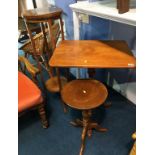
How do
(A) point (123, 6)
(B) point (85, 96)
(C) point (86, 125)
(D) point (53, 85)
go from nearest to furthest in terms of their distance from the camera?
(A) point (123, 6) → (B) point (85, 96) → (C) point (86, 125) → (D) point (53, 85)

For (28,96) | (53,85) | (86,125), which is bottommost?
(86,125)

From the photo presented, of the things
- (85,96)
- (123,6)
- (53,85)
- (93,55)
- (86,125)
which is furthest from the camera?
(53,85)

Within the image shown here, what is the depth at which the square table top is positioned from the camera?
106 centimetres

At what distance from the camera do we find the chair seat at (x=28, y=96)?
1.28 meters

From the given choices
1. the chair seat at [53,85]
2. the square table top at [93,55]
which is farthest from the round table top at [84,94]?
the chair seat at [53,85]

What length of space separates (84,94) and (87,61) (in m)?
0.30

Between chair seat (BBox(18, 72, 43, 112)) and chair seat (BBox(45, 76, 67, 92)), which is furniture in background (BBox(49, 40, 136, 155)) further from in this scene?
chair seat (BBox(45, 76, 67, 92))

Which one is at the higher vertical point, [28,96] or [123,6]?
[123,6]

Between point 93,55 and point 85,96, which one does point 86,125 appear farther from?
point 93,55

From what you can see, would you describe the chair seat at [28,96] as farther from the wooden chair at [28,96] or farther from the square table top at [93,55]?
the square table top at [93,55]

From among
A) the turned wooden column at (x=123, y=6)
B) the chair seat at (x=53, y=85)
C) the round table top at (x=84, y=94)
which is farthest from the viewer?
the chair seat at (x=53, y=85)

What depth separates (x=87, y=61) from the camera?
1.10 metres

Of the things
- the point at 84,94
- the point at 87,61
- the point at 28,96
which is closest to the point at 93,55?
the point at 87,61
